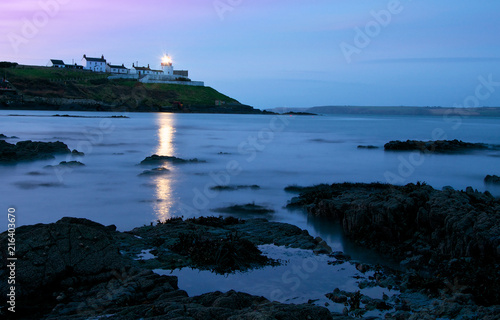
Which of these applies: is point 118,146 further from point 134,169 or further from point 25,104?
point 25,104

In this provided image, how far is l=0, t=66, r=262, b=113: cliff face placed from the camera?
111812 mm

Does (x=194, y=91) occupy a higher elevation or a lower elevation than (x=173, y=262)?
higher

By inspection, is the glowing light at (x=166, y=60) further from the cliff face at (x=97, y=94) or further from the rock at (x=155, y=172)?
the rock at (x=155, y=172)

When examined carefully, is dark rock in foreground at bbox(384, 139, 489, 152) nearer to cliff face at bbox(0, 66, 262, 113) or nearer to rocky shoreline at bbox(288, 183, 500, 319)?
rocky shoreline at bbox(288, 183, 500, 319)

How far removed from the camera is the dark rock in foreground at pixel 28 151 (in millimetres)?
22969

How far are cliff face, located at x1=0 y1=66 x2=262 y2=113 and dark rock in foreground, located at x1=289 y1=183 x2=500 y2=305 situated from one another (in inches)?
4508

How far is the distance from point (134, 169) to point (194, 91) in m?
139

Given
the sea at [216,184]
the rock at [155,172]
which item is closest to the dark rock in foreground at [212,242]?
the sea at [216,184]

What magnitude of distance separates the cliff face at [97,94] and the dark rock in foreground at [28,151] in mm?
92067

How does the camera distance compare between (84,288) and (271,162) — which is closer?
(84,288)

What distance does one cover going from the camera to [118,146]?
35438mm

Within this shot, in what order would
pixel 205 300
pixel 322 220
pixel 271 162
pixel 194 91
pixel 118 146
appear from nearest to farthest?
pixel 205 300, pixel 322 220, pixel 271 162, pixel 118 146, pixel 194 91

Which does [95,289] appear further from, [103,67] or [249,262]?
[103,67]

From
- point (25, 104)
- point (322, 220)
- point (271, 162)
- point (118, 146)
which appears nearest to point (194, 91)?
point (25, 104)
